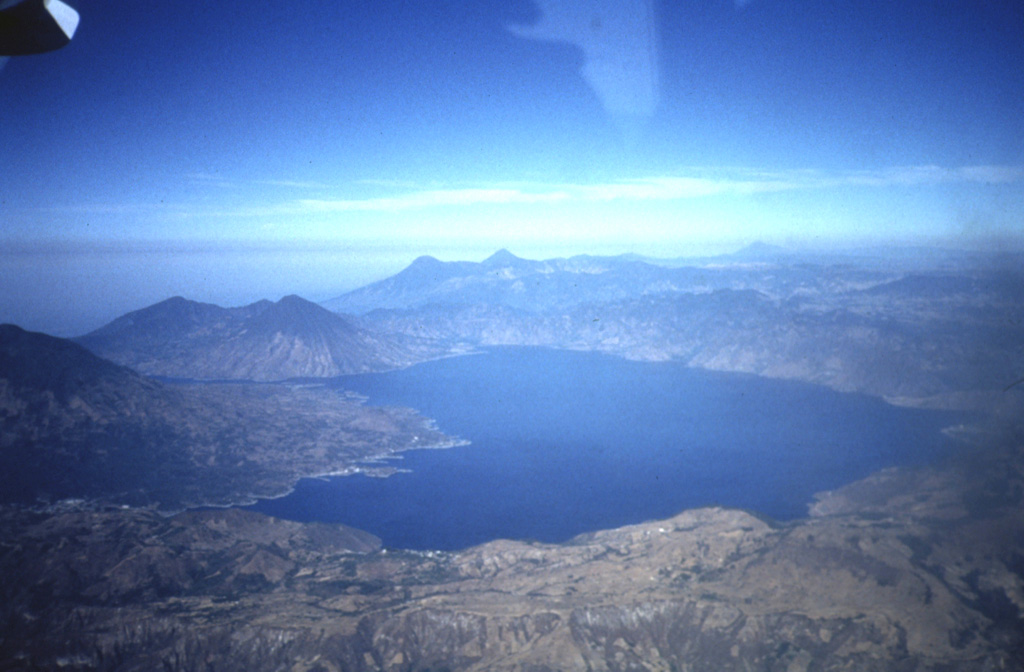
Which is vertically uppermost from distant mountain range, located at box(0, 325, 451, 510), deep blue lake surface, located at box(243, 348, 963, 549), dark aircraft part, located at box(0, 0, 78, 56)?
dark aircraft part, located at box(0, 0, 78, 56)

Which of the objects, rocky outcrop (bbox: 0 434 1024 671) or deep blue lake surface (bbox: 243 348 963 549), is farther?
deep blue lake surface (bbox: 243 348 963 549)

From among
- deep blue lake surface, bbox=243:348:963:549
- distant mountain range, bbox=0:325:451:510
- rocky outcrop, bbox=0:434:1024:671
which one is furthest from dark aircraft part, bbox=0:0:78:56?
distant mountain range, bbox=0:325:451:510

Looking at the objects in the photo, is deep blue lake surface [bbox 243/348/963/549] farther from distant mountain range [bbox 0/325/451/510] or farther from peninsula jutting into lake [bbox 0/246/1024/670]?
distant mountain range [bbox 0/325/451/510]

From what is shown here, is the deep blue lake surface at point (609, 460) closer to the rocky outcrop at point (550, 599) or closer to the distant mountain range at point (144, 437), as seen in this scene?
the distant mountain range at point (144, 437)

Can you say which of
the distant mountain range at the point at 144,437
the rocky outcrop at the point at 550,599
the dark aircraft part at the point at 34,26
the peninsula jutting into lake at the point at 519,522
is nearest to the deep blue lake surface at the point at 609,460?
the peninsula jutting into lake at the point at 519,522

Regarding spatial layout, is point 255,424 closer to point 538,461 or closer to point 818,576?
point 538,461

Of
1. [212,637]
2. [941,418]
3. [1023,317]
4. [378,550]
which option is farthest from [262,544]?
[1023,317]
